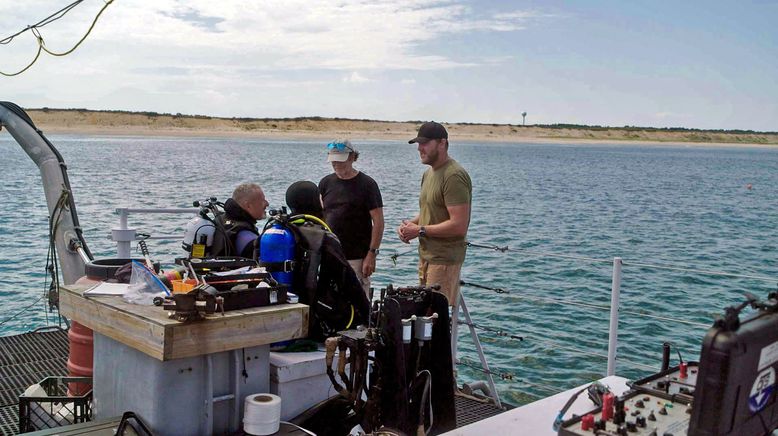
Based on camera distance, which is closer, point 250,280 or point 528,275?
point 250,280

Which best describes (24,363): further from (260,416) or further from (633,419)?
(633,419)

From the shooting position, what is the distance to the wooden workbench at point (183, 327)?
270 centimetres

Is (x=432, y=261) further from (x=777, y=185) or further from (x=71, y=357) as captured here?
(x=777, y=185)

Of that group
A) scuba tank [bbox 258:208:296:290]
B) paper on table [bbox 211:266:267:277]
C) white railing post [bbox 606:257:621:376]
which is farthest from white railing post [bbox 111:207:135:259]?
white railing post [bbox 606:257:621:376]

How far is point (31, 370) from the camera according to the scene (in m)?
5.92

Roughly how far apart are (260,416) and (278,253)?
1.00 metres

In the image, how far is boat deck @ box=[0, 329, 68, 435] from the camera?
4.93 m

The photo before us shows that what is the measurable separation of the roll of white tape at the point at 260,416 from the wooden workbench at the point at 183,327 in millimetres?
235

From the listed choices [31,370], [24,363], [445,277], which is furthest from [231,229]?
[24,363]

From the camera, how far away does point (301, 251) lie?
378 centimetres

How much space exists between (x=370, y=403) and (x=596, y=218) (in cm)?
2500

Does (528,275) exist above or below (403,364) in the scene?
below

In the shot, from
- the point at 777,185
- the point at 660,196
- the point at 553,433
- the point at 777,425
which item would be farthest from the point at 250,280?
the point at 777,185

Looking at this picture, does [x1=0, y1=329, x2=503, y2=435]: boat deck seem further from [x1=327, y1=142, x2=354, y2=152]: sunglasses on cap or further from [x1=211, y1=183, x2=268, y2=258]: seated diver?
[x1=327, y1=142, x2=354, y2=152]: sunglasses on cap
